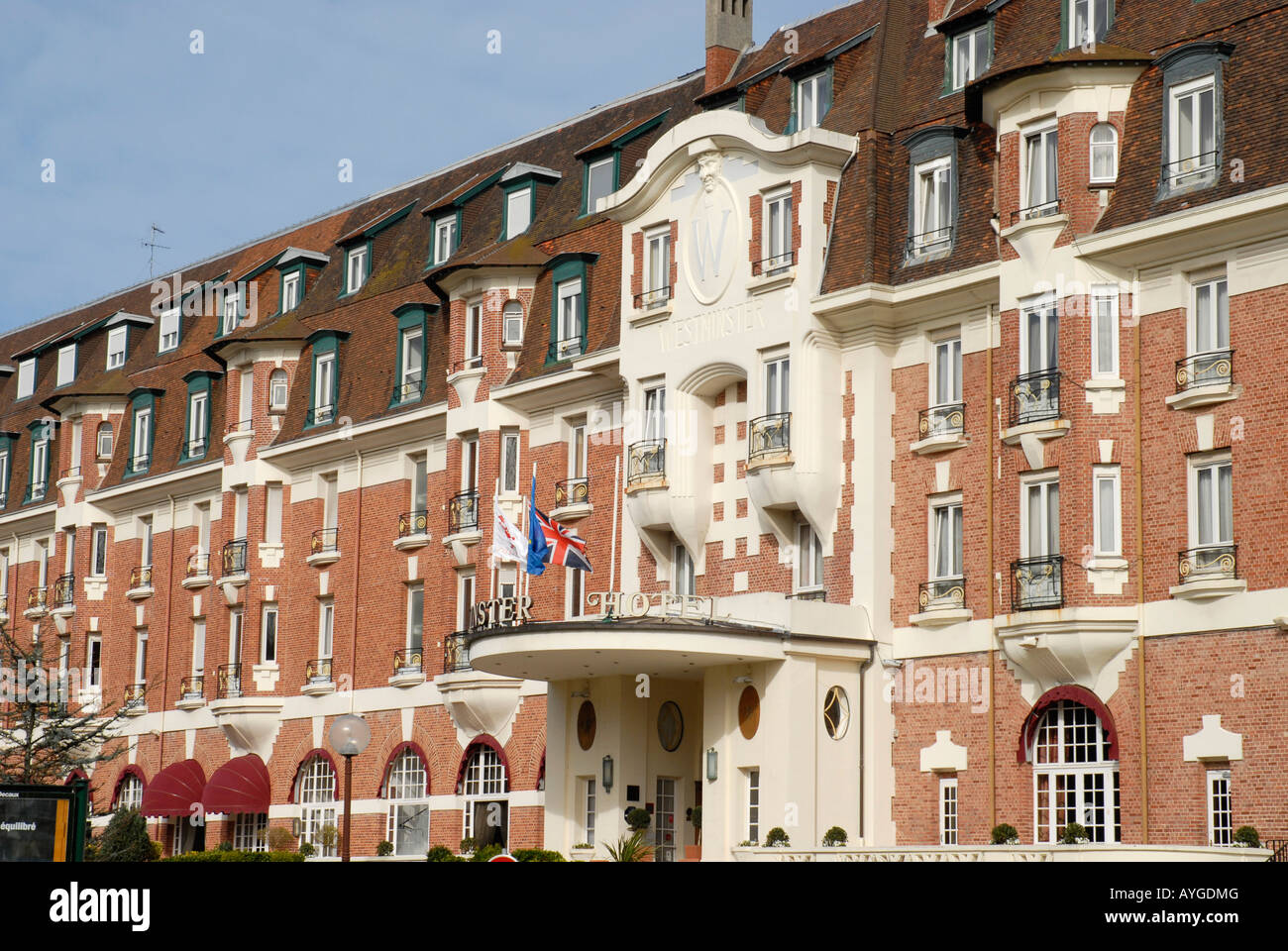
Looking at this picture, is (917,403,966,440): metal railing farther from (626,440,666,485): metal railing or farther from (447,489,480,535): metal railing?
(447,489,480,535): metal railing

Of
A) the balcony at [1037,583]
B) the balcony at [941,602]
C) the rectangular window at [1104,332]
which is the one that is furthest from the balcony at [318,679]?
the rectangular window at [1104,332]

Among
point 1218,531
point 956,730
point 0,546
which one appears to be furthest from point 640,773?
point 0,546

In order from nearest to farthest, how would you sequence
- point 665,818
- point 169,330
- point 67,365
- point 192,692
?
1. point 665,818
2. point 192,692
3. point 169,330
4. point 67,365

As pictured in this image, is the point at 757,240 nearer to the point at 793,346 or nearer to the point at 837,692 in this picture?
the point at 793,346

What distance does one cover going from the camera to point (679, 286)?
3722cm

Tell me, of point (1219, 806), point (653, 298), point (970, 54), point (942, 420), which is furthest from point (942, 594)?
point (970, 54)

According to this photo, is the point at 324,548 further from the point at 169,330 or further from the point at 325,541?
the point at 169,330

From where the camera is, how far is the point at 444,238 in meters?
46.8

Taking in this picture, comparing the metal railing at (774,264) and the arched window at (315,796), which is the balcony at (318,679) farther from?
the metal railing at (774,264)

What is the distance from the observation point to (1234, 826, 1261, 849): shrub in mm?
26531

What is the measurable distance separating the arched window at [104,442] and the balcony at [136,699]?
25.2 ft

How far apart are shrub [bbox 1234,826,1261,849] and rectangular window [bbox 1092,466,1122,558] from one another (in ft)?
16.2

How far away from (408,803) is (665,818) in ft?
30.7

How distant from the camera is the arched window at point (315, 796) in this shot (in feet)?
151
